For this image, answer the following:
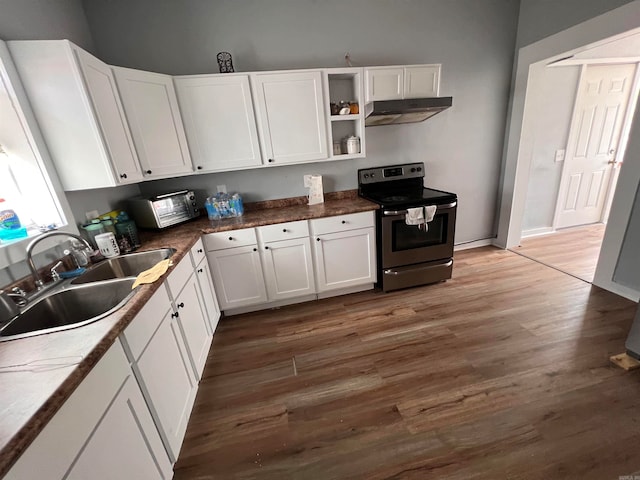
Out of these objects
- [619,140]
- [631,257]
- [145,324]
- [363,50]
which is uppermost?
[363,50]

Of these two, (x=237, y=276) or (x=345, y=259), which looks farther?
(x=345, y=259)

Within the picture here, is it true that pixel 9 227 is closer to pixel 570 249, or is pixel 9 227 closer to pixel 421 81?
pixel 421 81

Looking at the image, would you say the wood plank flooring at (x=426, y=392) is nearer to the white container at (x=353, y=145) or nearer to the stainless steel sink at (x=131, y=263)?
the stainless steel sink at (x=131, y=263)

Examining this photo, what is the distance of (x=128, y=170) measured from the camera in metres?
1.92

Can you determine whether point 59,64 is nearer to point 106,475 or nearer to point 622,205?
point 106,475

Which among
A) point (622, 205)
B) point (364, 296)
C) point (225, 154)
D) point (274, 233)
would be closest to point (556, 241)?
point (622, 205)

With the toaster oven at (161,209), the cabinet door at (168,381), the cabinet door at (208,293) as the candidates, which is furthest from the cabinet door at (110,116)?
the cabinet door at (168,381)

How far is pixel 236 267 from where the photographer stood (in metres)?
2.40

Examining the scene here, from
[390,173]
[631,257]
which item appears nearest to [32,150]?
[390,173]

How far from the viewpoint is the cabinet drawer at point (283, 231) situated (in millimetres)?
2365

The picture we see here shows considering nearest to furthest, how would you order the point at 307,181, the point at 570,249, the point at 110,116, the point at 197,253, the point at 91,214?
1. the point at 110,116
2. the point at 91,214
3. the point at 197,253
4. the point at 307,181
5. the point at 570,249

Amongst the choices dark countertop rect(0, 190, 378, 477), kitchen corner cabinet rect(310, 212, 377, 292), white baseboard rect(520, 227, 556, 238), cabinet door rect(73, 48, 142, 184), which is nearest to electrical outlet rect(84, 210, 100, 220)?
cabinet door rect(73, 48, 142, 184)

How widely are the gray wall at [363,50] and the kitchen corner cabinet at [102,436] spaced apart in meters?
2.09

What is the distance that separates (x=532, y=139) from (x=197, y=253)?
376 cm
